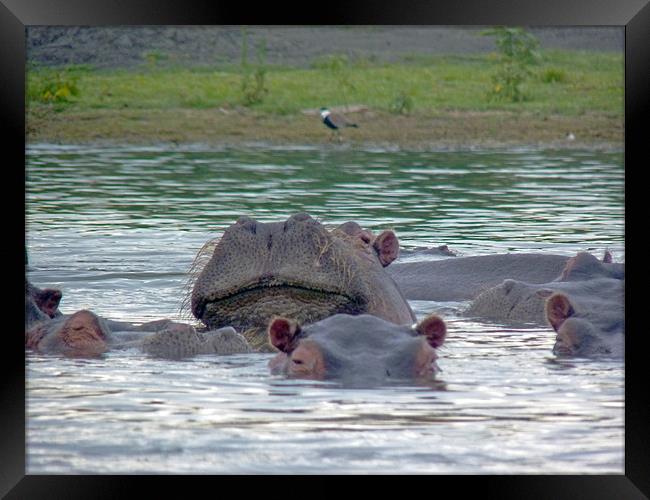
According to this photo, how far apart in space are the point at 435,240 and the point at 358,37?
46.8 ft

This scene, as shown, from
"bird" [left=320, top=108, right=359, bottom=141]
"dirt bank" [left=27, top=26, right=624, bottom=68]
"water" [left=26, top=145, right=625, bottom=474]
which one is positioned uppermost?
"dirt bank" [left=27, top=26, right=624, bottom=68]

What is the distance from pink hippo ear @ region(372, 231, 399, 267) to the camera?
7.83 metres

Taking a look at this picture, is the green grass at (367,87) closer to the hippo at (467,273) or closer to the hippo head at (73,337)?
the hippo at (467,273)

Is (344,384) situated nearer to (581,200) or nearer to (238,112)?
(581,200)

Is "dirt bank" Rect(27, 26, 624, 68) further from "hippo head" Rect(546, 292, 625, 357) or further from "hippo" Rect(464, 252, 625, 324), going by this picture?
"hippo head" Rect(546, 292, 625, 357)

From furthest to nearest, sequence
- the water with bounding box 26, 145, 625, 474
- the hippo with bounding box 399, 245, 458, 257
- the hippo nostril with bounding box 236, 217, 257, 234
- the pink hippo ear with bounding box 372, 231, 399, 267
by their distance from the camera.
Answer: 1. the hippo with bounding box 399, 245, 458, 257
2. the pink hippo ear with bounding box 372, 231, 399, 267
3. the hippo nostril with bounding box 236, 217, 257, 234
4. the water with bounding box 26, 145, 625, 474

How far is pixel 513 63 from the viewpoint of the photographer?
75.3 ft

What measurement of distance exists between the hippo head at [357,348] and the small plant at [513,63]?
1613 cm

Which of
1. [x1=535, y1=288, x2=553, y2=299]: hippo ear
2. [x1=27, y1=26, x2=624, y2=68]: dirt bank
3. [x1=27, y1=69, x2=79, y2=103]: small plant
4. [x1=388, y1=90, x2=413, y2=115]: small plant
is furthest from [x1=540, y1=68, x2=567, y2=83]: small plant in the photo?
[x1=535, y1=288, x2=553, y2=299]: hippo ear

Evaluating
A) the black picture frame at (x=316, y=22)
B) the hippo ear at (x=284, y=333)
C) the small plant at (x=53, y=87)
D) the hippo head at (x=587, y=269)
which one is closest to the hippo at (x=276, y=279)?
the hippo ear at (x=284, y=333)

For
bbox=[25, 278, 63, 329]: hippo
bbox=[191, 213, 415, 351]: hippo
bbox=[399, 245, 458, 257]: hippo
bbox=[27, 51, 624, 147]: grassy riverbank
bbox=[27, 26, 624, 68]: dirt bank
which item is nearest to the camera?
bbox=[191, 213, 415, 351]: hippo

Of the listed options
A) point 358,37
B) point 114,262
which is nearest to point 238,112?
point 358,37

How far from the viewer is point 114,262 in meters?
10.5

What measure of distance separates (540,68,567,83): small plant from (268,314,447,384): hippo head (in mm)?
17126
